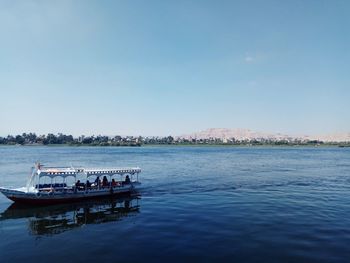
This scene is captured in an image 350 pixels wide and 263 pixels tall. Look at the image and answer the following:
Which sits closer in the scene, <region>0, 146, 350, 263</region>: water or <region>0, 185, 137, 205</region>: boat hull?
<region>0, 146, 350, 263</region>: water

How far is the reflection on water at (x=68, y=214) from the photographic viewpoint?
36219 mm

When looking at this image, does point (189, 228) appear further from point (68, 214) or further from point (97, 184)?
point (97, 184)

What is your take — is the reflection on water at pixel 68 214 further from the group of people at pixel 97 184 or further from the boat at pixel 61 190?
the group of people at pixel 97 184

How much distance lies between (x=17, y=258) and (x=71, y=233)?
292 inches

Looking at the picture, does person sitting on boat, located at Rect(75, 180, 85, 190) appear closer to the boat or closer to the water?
the boat

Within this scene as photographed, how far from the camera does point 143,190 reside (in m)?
59.2

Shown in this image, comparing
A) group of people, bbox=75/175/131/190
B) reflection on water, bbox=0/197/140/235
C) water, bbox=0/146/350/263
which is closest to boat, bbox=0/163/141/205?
group of people, bbox=75/175/131/190

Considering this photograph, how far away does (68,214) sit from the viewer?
41844 mm

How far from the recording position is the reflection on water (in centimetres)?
3622

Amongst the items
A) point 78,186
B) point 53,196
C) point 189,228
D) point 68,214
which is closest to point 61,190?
point 53,196

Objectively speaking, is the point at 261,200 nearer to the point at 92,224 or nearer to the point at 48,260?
the point at 92,224

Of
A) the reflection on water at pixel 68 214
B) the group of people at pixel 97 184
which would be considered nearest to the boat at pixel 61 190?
the group of people at pixel 97 184

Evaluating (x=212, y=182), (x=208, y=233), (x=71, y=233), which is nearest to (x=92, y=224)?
(x=71, y=233)

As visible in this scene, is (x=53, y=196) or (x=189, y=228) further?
(x=53, y=196)
